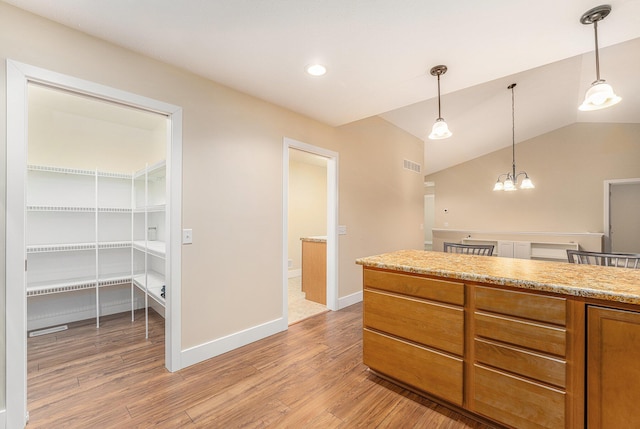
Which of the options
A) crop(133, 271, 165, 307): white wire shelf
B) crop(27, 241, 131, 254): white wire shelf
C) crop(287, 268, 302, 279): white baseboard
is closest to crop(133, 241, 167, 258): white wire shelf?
crop(27, 241, 131, 254): white wire shelf

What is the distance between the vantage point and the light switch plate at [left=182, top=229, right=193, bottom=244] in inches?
91.0

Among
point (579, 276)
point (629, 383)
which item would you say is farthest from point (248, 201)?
point (629, 383)

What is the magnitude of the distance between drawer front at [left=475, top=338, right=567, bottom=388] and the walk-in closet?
8.98 feet

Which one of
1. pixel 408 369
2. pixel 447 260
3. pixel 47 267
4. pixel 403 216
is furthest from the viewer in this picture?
pixel 403 216

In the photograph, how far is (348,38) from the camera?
6.32 feet

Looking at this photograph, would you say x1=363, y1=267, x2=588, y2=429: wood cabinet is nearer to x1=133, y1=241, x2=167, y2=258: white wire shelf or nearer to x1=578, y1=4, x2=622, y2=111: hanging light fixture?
x1=578, y1=4, x2=622, y2=111: hanging light fixture

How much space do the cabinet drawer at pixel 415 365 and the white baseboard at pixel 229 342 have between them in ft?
3.88

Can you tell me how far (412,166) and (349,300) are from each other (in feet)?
9.81

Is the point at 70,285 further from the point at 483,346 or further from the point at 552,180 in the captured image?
the point at 552,180

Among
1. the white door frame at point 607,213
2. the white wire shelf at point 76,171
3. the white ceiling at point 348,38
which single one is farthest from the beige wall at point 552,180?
the white wire shelf at point 76,171

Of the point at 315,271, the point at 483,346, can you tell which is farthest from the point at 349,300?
the point at 483,346

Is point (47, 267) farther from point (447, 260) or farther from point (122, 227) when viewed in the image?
point (447, 260)

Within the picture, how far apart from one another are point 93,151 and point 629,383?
5087 mm

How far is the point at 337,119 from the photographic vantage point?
3.45m
